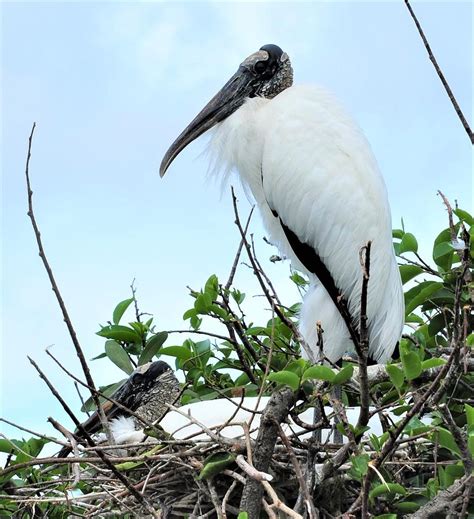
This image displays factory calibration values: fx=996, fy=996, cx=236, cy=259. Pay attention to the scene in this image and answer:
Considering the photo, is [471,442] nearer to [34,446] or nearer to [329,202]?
[34,446]

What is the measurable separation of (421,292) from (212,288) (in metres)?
0.81

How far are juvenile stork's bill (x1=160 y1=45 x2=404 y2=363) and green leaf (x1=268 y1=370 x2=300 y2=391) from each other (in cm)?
172

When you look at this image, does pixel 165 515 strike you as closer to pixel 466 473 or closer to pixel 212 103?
pixel 466 473

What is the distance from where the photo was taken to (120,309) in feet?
13.8

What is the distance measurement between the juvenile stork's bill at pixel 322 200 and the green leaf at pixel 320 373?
5.66 feet

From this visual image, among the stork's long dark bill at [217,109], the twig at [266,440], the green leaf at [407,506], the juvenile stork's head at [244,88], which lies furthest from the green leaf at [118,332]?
the green leaf at [407,506]

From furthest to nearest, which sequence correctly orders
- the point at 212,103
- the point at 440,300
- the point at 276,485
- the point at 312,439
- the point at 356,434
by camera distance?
1. the point at 212,103
2. the point at 440,300
3. the point at 276,485
4. the point at 312,439
5. the point at 356,434

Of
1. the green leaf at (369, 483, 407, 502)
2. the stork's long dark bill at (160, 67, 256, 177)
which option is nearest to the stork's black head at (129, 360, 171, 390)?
the stork's long dark bill at (160, 67, 256, 177)

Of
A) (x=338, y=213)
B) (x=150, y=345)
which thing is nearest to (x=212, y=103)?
(x=338, y=213)

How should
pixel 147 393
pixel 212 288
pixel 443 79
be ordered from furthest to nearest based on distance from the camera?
1. pixel 147 393
2. pixel 212 288
3. pixel 443 79

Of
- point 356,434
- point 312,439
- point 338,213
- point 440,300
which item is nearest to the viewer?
point 356,434

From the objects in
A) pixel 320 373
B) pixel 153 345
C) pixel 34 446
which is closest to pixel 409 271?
pixel 153 345

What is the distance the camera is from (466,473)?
2650mm

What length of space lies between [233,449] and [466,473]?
2.31ft
